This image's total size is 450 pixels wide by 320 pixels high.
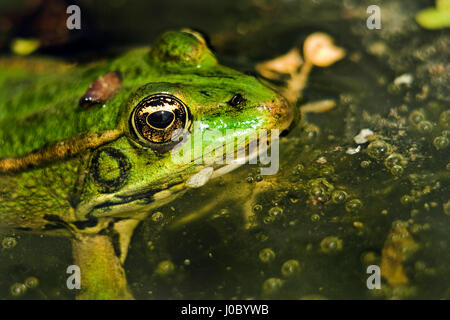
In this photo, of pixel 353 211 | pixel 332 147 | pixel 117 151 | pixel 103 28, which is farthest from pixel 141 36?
pixel 353 211

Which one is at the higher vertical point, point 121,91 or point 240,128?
point 121,91

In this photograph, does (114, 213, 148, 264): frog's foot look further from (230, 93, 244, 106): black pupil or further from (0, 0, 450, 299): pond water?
(230, 93, 244, 106): black pupil

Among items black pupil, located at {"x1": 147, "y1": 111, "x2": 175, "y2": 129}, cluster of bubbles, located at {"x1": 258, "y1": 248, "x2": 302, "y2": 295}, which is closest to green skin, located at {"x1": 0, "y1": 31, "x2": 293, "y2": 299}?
black pupil, located at {"x1": 147, "y1": 111, "x2": 175, "y2": 129}

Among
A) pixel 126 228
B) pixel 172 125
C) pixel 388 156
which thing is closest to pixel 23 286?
pixel 126 228

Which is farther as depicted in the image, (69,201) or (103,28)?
(103,28)

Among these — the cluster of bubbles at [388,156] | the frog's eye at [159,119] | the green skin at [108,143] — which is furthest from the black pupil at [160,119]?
the cluster of bubbles at [388,156]
